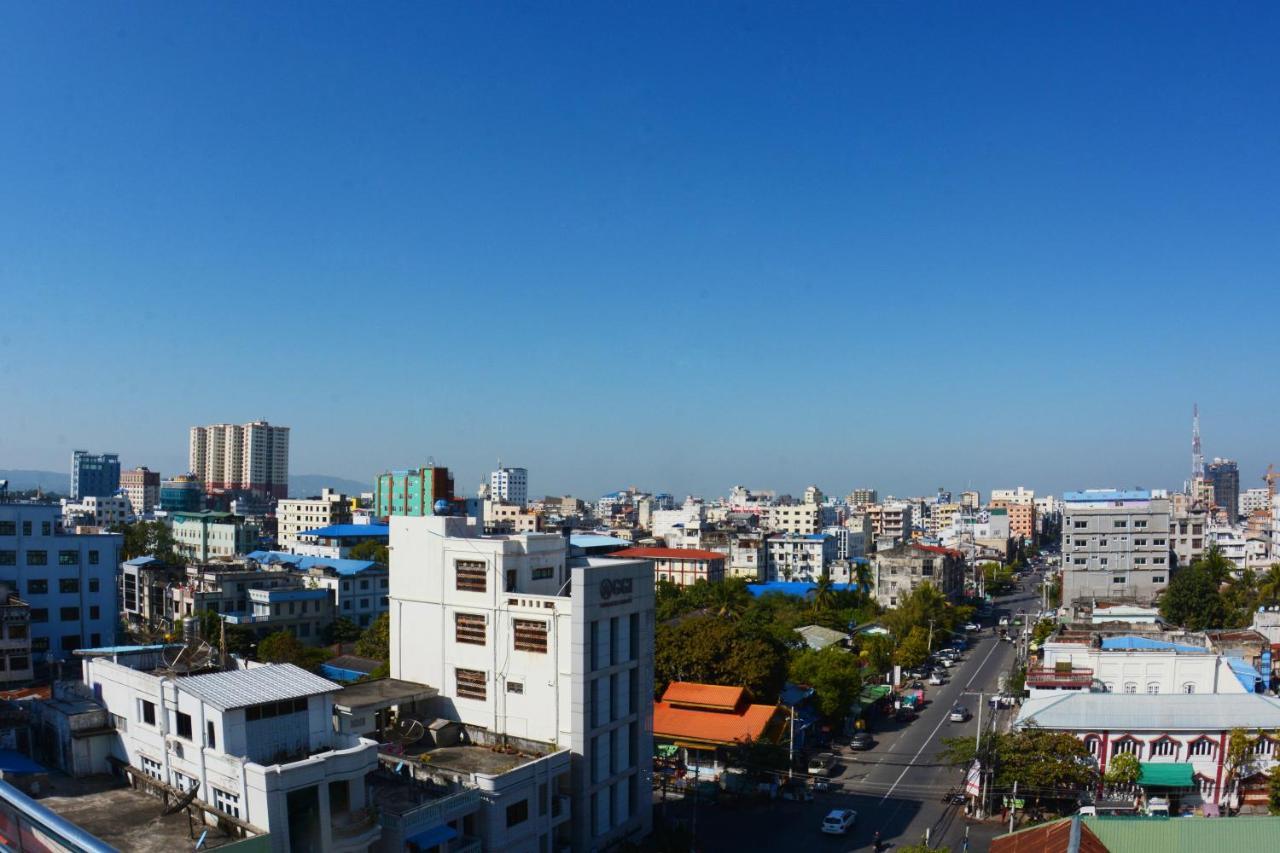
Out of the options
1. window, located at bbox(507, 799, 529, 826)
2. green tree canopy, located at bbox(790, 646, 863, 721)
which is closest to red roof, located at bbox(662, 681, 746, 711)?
green tree canopy, located at bbox(790, 646, 863, 721)

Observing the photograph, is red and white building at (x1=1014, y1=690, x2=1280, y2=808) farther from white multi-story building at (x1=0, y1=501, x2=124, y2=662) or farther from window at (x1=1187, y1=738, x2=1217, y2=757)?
white multi-story building at (x1=0, y1=501, x2=124, y2=662)

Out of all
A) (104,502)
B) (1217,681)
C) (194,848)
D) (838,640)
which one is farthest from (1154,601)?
(104,502)

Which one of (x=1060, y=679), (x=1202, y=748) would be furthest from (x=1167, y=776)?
(x=1060, y=679)

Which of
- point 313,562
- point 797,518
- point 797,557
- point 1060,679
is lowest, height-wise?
point 797,557

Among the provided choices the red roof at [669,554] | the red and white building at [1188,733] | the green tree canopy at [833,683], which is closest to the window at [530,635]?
the red and white building at [1188,733]

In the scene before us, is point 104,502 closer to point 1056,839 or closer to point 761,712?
point 761,712

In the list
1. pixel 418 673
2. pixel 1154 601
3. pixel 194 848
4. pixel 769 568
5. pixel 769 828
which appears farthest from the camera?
pixel 769 568

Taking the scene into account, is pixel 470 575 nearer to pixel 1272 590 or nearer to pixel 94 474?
pixel 1272 590
